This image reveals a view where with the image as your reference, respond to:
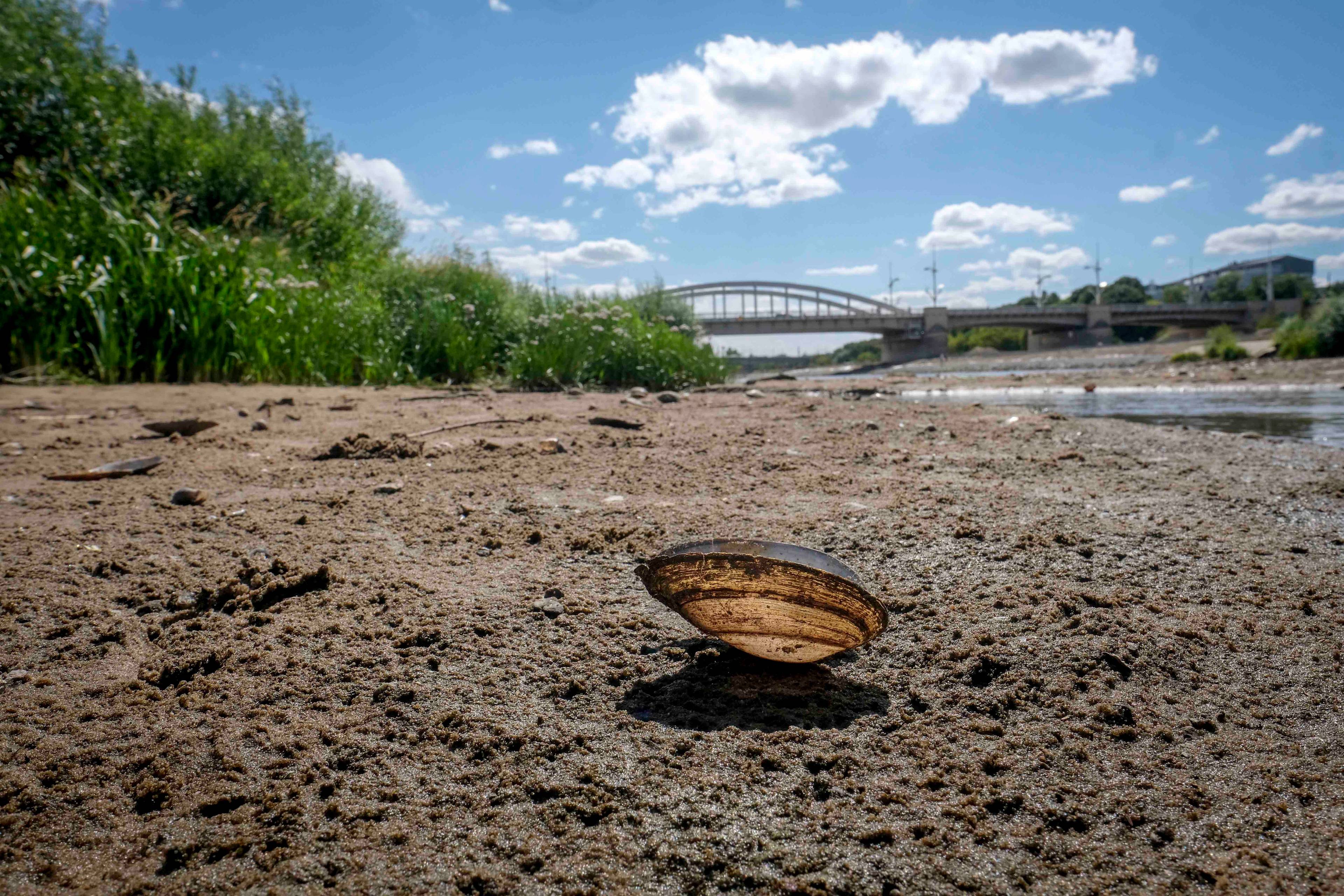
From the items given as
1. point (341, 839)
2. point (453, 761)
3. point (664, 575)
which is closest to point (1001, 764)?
point (664, 575)

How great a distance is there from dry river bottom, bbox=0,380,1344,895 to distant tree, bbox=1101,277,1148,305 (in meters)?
122

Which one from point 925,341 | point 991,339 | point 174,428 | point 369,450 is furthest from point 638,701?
point 991,339

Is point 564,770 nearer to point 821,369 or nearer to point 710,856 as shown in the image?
point 710,856

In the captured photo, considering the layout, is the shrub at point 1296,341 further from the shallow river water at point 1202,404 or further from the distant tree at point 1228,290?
the distant tree at point 1228,290

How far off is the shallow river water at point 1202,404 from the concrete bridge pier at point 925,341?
49714 mm

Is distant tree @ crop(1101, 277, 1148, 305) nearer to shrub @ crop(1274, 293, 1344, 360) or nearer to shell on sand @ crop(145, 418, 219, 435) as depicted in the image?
shrub @ crop(1274, 293, 1344, 360)

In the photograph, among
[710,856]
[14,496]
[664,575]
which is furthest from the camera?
[14,496]

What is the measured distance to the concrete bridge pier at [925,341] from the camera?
211 ft

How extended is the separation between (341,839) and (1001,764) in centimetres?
116

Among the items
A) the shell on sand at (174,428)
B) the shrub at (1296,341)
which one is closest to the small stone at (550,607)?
the shell on sand at (174,428)

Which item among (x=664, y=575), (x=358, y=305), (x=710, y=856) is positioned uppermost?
(x=358, y=305)

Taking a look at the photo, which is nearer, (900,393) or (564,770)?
(564,770)

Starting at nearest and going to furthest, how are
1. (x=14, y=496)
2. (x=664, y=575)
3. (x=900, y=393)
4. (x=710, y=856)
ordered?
(x=710, y=856) → (x=664, y=575) → (x=14, y=496) → (x=900, y=393)

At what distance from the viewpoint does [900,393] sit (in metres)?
13.1
